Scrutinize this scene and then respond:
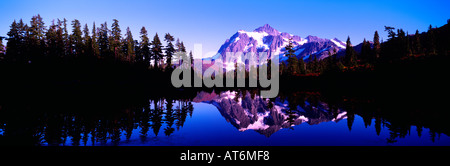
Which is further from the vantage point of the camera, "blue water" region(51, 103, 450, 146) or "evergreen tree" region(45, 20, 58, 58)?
"evergreen tree" region(45, 20, 58, 58)

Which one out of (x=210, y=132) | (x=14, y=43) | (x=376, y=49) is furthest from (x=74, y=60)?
(x=376, y=49)

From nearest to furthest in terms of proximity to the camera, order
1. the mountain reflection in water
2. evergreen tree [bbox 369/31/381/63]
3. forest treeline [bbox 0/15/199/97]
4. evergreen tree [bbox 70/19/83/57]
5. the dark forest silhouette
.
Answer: the mountain reflection in water → the dark forest silhouette → forest treeline [bbox 0/15/199/97] → evergreen tree [bbox 70/19/83/57] → evergreen tree [bbox 369/31/381/63]

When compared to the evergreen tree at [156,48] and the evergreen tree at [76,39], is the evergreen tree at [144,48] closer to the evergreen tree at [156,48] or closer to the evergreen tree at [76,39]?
the evergreen tree at [156,48]

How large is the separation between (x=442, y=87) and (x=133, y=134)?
47328mm

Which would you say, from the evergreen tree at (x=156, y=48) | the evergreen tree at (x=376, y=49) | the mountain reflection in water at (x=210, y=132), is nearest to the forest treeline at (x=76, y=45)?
the evergreen tree at (x=156, y=48)

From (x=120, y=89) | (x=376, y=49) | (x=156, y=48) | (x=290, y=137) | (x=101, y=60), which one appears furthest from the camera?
(x=376, y=49)

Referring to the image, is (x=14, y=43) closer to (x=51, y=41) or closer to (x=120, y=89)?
(x=51, y=41)

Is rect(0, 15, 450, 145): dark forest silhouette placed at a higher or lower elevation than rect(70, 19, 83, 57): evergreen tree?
lower

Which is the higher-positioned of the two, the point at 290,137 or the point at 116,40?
the point at 116,40

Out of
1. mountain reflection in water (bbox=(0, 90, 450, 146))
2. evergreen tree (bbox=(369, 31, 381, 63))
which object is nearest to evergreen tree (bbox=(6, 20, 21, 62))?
mountain reflection in water (bbox=(0, 90, 450, 146))

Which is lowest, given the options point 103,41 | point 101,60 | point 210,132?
point 210,132

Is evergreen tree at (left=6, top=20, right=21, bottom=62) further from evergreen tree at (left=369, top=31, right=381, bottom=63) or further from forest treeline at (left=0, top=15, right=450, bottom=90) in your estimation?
evergreen tree at (left=369, top=31, right=381, bottom=63)
